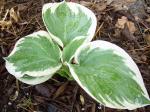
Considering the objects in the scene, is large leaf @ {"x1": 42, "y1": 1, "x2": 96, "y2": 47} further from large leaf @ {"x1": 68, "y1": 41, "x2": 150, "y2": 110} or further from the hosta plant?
large leaf @ {"x1": 68, "y1": 41, "x2": 150, "y2": 110}

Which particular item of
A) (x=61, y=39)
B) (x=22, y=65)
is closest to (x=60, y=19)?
(x=61, y=39)

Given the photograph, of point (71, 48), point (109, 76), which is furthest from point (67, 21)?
point (109, 76)

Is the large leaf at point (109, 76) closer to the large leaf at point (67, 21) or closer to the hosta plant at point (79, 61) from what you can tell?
the hosta plant at point (79, 61)

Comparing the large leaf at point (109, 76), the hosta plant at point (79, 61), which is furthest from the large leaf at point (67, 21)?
the large leaf at point (109, 76)

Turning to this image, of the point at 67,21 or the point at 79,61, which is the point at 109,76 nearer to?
the point at 79,61

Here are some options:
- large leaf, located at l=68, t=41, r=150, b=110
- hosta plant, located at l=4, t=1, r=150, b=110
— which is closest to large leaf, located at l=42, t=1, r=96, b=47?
hosta plant, located at l=4, t=1, r=150, b=110

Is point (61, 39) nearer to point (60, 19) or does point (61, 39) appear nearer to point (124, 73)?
point (60, 19)

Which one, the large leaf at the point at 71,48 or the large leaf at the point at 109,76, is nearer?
the large leaf at the point at 109,76
